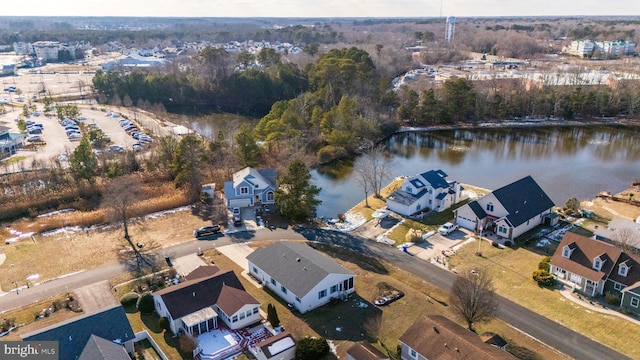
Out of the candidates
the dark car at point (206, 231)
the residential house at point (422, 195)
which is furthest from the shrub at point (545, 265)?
the dark car at point (206, 231)

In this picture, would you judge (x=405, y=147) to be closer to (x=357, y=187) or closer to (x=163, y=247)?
(x=357, y=187)

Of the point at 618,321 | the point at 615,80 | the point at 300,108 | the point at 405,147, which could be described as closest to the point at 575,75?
the point at 615,80

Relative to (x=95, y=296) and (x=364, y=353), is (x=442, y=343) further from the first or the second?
(x=95, y=296)

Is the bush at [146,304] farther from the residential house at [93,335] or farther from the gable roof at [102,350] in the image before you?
the gable roof at [102,350]

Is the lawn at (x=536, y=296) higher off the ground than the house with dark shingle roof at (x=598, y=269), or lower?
lower

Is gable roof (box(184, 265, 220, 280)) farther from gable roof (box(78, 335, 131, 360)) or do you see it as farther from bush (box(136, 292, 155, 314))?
gable roof (box(78, 335, 131, 360))

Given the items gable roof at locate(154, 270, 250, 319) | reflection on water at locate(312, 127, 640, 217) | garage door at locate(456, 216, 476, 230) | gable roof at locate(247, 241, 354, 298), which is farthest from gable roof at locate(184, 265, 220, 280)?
garage door at locate(456, 216, 476, 230)
